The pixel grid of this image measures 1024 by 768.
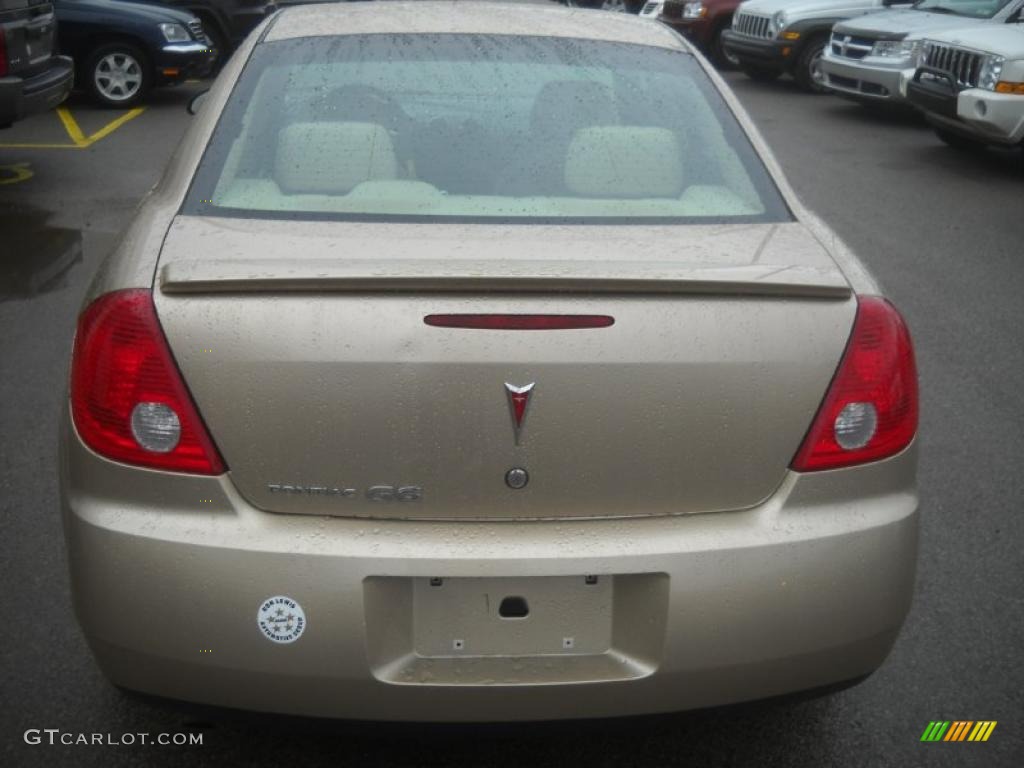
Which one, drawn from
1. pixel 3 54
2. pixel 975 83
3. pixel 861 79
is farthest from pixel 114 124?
pixel 975 83

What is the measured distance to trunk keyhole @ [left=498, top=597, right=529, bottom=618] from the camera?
2.50 metres

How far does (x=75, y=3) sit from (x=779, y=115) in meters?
7.77

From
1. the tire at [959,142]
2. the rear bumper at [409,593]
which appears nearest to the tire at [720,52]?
the tire at [959,142]

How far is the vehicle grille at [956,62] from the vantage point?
37.0 feet

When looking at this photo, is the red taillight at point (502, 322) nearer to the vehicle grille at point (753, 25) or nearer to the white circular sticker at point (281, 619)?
the white circular sticker at point (281, 619)

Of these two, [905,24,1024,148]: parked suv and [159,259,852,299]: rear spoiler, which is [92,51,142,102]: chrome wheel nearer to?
[905,24,1024,148]: parked suv

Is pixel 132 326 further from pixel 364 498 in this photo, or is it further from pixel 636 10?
pixel 636 10

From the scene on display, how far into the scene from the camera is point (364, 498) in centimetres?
249

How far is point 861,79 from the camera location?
14.5 metres

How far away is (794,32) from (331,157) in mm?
14670

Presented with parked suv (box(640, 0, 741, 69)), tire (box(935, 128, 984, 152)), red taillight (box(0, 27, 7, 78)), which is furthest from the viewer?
parked suv (box(640, 0, 741, 69))

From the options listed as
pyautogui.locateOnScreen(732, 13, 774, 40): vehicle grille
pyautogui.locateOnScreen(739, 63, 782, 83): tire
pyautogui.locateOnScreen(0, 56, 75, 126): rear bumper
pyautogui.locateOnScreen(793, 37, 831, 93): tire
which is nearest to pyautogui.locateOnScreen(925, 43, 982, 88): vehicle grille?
pyautogui.locateOnScreen(793, 37, 831, 93): tire

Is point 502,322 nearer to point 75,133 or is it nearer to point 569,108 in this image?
point 569,108

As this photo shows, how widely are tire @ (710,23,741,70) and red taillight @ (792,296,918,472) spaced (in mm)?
16513
